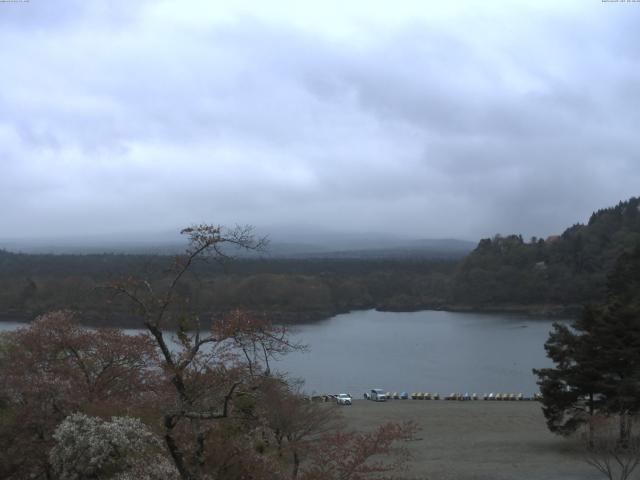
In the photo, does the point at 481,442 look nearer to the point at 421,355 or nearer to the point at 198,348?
the point at 198,348

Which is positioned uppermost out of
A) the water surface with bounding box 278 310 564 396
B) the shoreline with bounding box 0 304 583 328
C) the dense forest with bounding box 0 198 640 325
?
the dense forest with bounding box 0 198 640 325

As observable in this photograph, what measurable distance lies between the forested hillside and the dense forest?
0.28 ft

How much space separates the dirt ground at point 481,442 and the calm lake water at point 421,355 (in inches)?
175

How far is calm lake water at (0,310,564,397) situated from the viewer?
2905 cm

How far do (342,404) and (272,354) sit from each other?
58.2 ft

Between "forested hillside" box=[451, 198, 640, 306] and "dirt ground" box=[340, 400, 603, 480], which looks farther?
"forested hillside" box=[451, 198, 640, 306]

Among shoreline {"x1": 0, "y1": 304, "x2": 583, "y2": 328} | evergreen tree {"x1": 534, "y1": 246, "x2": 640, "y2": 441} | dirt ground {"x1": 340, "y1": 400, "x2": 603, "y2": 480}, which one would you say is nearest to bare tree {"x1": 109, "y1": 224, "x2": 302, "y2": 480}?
dirt ground {"x1": 340, "y1": 400, "x2": 603, "y2": 480}

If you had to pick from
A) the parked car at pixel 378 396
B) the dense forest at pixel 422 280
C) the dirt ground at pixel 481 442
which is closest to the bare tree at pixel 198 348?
the dirt ground at pixel 481 442

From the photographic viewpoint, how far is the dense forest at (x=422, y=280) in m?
49.8

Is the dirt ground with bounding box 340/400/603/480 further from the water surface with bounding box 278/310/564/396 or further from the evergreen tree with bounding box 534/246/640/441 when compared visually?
the water surface with bounding box 278/310/564/396

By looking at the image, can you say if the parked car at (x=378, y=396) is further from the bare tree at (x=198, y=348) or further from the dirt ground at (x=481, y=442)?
the bare tree at (x=198, y=348)

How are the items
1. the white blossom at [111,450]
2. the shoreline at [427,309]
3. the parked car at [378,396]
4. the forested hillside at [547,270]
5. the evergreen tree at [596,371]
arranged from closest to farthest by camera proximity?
the white blossom at [111,450]
the evergreen tree at [596,371]
the parked car at [378,396]
the shoreline at [427,309]
the forested hillside at [547,270]

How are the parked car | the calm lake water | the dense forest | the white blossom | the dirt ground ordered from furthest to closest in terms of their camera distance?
1. the dense forest
2. the calm lake water
3. the parked car
4. the dirt ground
5. the white blossom

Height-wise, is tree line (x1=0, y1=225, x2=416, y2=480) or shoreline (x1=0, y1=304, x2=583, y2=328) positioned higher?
tree line (x1=0, y1=225, x2=416, y2=480)
